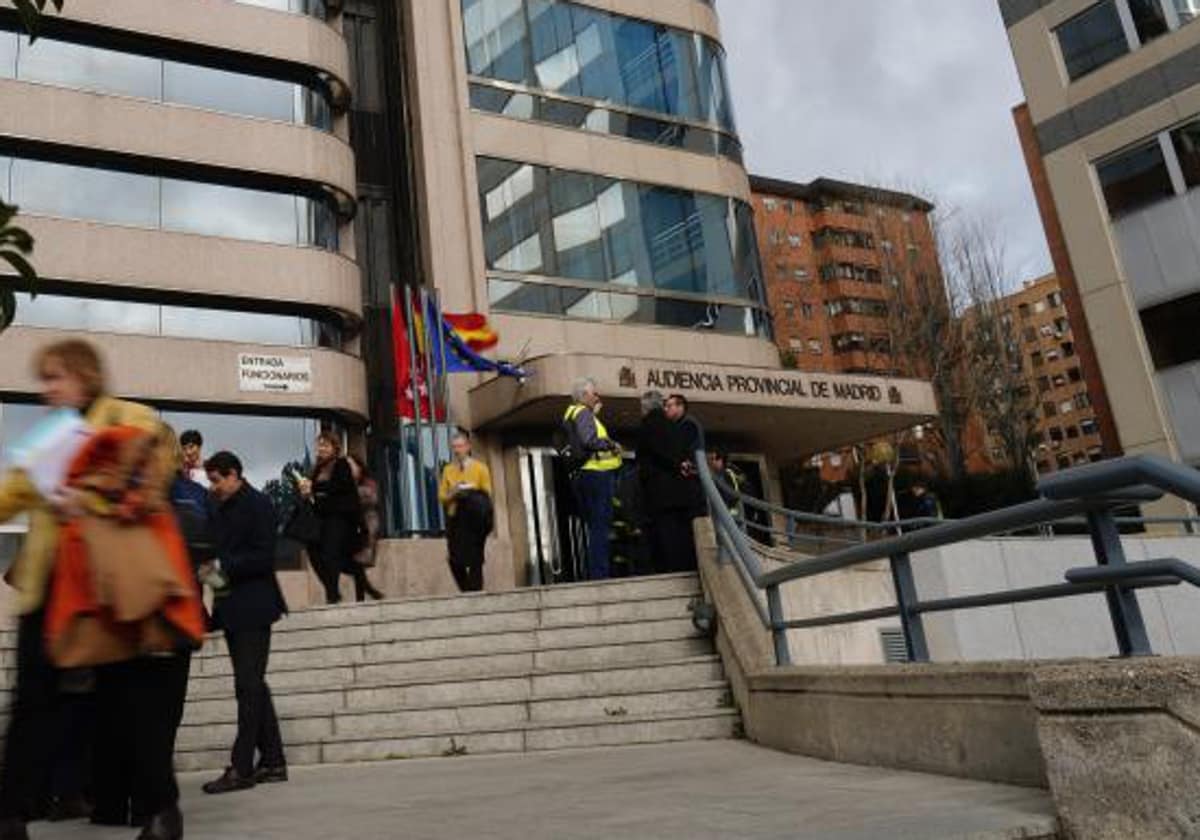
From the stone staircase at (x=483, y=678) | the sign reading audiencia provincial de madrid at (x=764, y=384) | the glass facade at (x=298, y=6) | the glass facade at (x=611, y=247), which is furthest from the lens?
the glass facade at (x=298, y=6)

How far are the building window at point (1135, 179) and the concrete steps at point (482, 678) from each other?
622 inches

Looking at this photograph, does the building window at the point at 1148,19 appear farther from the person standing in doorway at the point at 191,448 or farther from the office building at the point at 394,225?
the person standing in doorway at the point at 191,448

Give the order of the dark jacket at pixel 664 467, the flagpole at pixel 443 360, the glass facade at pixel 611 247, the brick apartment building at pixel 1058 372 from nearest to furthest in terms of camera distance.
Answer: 1. the dark jacket at pixel 664 467
2. the flagpole at pixel 443 360
3. the glass facade at pixel 611 247
4. the brick apartment building at pixel 1058 372

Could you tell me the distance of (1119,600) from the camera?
3.47m

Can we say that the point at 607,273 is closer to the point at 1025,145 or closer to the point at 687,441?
the point at 687,441

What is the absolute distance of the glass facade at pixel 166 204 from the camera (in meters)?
17.2

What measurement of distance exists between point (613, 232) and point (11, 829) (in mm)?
17231

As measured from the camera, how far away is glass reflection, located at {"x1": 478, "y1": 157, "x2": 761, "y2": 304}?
1912 cm

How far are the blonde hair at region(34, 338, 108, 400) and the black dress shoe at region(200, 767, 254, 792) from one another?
8.83ft

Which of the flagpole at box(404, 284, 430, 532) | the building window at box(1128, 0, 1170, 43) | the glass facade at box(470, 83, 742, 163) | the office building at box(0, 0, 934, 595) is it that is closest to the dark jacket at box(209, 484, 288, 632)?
the flagpole at box(404, 284, 430, 532)

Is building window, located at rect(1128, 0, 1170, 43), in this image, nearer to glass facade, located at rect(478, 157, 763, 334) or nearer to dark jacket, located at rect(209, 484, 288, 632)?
glass facade, located at rect(478, 157, 763, 334)

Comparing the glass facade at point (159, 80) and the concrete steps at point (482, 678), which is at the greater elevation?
the glass facade at point (159, 80)

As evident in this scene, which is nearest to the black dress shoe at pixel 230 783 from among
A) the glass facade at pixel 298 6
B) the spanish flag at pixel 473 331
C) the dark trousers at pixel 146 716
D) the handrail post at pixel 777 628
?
the dark trousers at pixel 146 716

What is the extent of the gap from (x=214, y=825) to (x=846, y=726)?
2.93m
